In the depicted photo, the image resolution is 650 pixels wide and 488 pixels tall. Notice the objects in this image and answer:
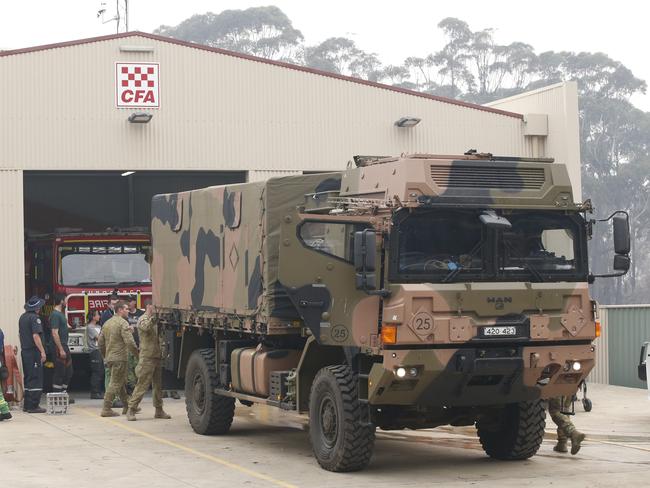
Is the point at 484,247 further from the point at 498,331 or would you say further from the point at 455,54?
the point at 455,54

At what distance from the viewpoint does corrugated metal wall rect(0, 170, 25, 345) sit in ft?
Answer: 73.0

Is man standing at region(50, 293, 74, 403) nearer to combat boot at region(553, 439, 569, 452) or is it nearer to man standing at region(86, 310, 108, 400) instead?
man standing at region(86, 310, 108, 400)

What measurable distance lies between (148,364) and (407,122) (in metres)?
8.76

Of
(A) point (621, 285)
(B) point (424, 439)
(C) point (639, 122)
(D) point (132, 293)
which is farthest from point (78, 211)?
(C) point (639, 122)

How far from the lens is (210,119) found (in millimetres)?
23859

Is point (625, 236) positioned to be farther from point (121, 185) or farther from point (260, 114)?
point (121, 185)

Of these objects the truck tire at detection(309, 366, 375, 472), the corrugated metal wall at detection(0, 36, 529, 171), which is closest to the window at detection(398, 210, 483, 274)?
the truck tire at detection(309, 366, 375, 472)

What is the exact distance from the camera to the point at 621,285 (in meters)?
82.6

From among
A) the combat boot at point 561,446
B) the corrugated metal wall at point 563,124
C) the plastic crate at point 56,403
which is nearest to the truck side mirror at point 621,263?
the combat boot at point 561,446

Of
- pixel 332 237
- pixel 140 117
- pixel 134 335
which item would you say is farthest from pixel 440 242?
pixel 140 117

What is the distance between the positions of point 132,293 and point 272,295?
9993 mm

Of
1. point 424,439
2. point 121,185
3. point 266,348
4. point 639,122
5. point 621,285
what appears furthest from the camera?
point 639,122

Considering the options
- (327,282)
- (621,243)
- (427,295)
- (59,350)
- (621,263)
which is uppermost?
(621,243)

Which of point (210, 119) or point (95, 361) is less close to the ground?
point (210, 119)
